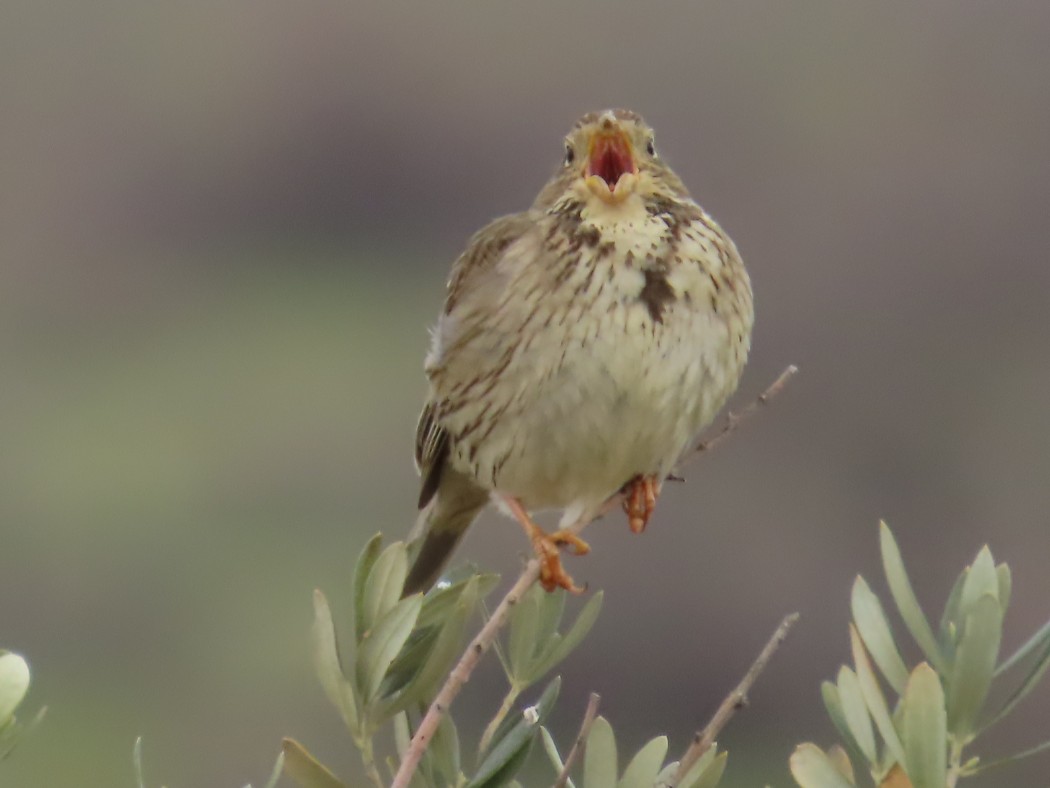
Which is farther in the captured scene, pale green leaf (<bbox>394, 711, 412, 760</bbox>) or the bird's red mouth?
the bird's red mouth

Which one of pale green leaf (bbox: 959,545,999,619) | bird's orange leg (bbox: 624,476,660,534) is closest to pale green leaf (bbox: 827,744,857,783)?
pale green leaf (bbox: 959,545,999,619)

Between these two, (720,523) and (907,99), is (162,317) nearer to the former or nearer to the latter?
(907,99)

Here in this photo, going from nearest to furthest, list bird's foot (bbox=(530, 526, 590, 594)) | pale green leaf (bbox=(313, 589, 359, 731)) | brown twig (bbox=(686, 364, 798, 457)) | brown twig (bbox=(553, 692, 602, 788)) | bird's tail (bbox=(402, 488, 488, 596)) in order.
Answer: brown twig (bbox=(553, 692, 602, 788)) < pale green leaf (bbox=(313, 589, 359, 731)) < brown twig (bbox=(686, 364, 798, 457)) < bird's foot (bbox=(530, 526, 590, 594)) < bird's tail (bbox=(402, 488, 488, 596))

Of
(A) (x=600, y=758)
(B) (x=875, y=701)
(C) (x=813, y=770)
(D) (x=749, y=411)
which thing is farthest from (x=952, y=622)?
(D) (x=749, y=411)

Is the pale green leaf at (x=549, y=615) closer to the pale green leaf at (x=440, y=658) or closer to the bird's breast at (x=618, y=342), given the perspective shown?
the pale green leaf at (x=440, y=658)

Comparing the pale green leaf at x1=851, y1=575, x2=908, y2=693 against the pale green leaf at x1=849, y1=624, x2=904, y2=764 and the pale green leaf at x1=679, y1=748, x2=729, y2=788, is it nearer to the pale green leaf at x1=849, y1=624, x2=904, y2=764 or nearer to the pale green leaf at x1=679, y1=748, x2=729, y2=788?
the pale green leaf at x1=849, y1=624, x2=904, y2=764

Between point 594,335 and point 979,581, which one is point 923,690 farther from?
point 594,335

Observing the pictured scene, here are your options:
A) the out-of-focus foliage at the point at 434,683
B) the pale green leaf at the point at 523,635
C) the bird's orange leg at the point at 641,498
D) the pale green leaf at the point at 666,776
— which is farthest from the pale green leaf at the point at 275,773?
the bird's orange leg at the point at 641,498
